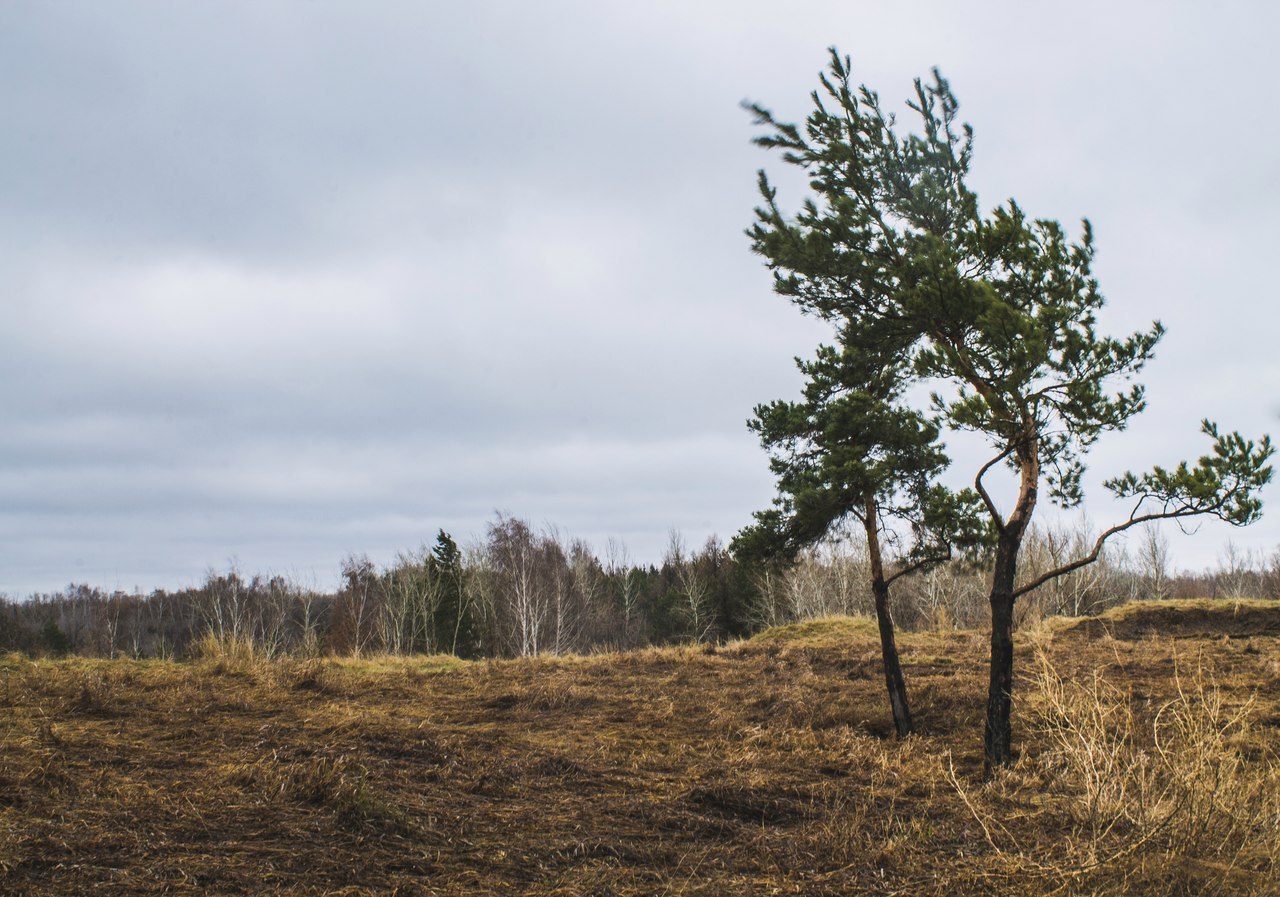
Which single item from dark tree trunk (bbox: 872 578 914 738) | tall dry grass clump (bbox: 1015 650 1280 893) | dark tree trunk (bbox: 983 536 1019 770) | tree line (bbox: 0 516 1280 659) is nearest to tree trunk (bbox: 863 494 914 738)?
dark tree trunk (bbox: 872 578 914 738)

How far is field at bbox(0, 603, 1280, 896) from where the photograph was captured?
4090 millimetres

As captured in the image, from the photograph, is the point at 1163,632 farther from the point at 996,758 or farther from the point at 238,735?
the point at 238,735

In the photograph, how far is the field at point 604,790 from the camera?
409cm

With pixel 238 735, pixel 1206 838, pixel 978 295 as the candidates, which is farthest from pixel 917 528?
pixel 238 735

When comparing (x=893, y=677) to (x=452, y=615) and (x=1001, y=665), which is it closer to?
(x=1001, y=665)

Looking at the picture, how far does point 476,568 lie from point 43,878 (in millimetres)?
47805

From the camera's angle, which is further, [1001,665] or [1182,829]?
[1001,665]

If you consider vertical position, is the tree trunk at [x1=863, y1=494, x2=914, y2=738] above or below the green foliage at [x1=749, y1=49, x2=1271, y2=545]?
below

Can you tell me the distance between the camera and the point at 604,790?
6223mm

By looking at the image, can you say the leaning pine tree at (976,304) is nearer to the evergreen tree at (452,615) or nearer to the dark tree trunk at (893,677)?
the dark tree trunk at (893,677)

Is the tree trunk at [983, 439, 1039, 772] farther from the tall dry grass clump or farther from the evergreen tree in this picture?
the evergreen tree

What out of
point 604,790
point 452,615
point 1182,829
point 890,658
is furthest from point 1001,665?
point 452,615

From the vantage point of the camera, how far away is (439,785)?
5.90 m

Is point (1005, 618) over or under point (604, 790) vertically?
over
